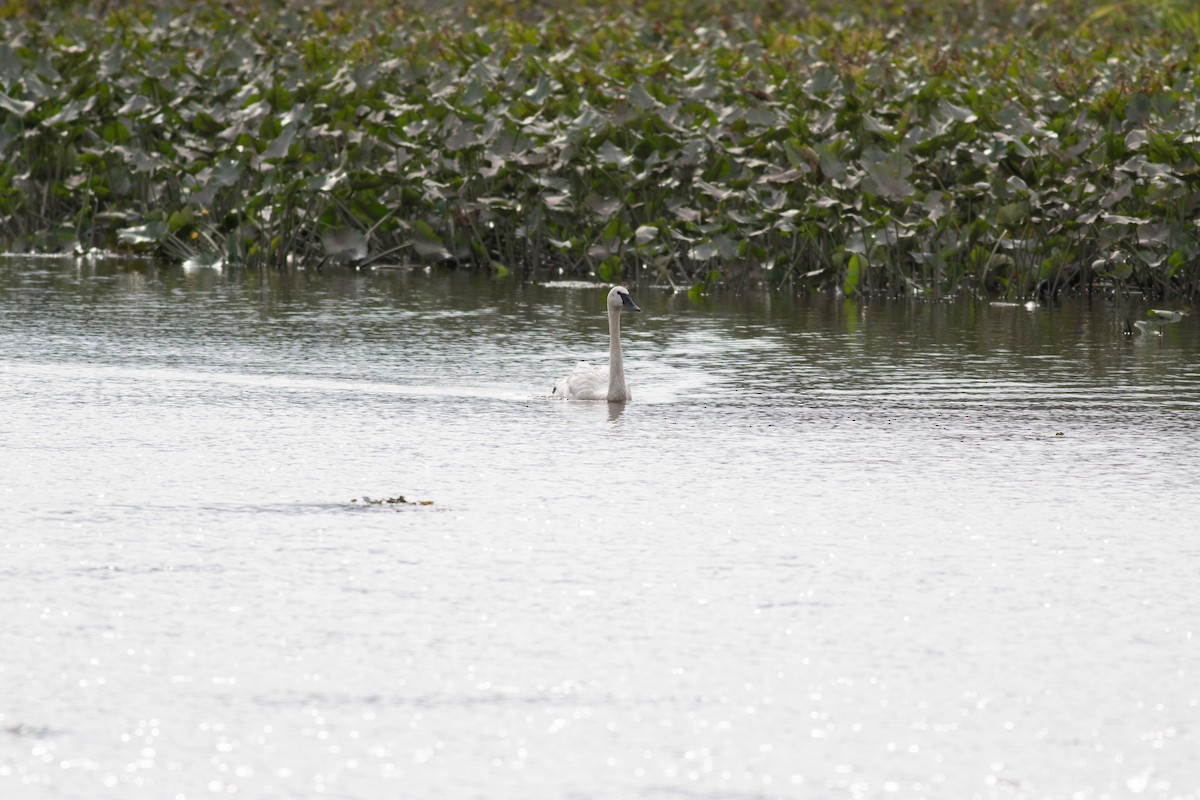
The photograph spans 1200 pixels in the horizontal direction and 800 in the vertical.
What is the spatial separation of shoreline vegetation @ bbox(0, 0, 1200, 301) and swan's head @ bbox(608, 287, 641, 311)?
13.1 ft

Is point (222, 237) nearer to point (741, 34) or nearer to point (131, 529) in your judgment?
point (741, 34)

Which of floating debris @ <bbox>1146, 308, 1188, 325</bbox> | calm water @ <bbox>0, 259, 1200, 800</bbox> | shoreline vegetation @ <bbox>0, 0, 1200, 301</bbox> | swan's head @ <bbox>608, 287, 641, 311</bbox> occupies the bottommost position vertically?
calm water @ <bbox>0, 259, 1200, 800</bbox>

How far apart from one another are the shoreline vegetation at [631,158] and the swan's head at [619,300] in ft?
13.1

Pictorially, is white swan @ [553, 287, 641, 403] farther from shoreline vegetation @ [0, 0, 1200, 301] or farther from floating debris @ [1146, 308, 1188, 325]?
shoreline vegetation @ [0, 0, 1200, 301]

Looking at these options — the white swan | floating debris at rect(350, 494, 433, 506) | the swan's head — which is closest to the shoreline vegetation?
the swan's head

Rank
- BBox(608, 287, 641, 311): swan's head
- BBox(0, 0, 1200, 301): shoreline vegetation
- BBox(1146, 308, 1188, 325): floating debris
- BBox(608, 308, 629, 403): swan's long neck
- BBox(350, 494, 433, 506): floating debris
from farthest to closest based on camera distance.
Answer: BBox(0, 0, 1200, 301): shoreline vegetation, BBox(1146, 308, 1188, 325): floating debris, BBox(608, 287, 641, 311): swan's head, BBox(608, 308, 629, 403): swan's long neck, BBox(350, 494, 433, 506): floating debris

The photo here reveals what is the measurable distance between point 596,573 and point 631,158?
10.6m

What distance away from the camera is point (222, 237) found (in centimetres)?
1864

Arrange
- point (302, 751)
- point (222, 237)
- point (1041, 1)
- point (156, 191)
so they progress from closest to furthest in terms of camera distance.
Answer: point (302, 751) → point (222, 237) → point (156, 191) → point (1041, 1)

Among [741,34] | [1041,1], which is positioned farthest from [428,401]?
[1041,1]

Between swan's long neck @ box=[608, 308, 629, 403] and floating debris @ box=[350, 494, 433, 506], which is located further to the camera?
swan's long neck @ box=[608, 308, 629, 403]

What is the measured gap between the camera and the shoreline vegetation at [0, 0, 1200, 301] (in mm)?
16344

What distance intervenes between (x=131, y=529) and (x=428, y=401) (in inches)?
137

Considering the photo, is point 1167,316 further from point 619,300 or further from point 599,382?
point 599,382
